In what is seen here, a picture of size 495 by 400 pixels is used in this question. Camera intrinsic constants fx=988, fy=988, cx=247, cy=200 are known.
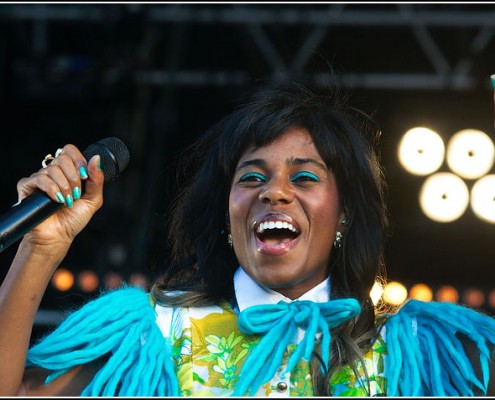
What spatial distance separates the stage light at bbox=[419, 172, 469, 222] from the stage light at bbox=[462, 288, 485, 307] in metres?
0.44

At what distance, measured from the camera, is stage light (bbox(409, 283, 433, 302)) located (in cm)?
502

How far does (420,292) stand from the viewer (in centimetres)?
506

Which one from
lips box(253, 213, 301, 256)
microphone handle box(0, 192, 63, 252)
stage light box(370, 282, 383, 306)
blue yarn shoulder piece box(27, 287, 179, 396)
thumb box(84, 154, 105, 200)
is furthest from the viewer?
stage light box(370, 282, 383, 306)

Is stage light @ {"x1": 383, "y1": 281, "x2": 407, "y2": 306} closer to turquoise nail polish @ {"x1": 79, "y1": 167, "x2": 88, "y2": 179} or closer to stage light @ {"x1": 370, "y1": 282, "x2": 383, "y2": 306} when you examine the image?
stage light @ {"x1": 370, "y1": 282, "x2": 383, "y2": 306}

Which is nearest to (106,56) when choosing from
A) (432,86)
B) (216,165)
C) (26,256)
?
(432,86)

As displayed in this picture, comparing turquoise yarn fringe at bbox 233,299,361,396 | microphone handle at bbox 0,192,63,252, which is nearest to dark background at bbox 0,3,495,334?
turquoise yarn fringe at bbox 233,299,361,396

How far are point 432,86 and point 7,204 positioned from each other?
91.8 inches

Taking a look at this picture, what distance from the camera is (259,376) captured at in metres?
2.02

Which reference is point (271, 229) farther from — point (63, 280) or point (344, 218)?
point (63, 280)

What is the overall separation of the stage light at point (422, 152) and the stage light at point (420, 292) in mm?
592

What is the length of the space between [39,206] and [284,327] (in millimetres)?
617

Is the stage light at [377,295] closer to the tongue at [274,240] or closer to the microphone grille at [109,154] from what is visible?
the tongue at [274,240]

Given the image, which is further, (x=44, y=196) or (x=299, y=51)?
(x=299, y=51)

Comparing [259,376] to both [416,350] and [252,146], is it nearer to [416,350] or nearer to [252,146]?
[416,350]
